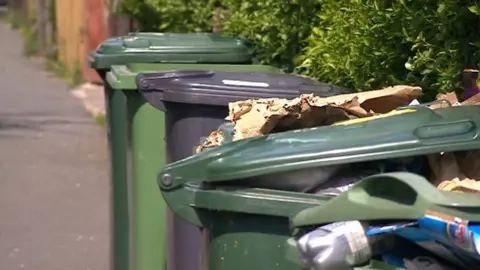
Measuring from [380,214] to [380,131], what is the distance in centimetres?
34

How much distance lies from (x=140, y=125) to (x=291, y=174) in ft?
6.10

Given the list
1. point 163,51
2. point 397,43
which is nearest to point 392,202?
point 397,43

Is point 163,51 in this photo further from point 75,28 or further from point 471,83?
point 75,28

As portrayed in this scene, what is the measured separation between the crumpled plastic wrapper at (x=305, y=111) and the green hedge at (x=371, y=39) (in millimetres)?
274

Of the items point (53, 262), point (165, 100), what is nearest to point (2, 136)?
point (53, 262)

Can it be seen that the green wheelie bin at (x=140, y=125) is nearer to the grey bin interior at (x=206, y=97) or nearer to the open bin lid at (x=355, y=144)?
the grey bin interior at (x=206, y=97)

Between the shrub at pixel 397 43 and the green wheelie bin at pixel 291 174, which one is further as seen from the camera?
the shrub at pixel 397 43

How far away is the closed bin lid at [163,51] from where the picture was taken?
4.81 m

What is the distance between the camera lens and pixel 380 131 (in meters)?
2.41

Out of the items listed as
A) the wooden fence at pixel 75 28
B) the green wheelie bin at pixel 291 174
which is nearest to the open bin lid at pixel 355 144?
the green wheelie bin at pixel 291 174

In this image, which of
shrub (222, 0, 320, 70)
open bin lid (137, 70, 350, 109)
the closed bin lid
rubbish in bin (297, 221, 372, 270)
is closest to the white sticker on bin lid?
open bin lid (137, 70, 350, 109)

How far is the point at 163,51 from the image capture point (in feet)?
15.8

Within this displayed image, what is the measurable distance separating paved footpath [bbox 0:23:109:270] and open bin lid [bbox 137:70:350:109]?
264 cm

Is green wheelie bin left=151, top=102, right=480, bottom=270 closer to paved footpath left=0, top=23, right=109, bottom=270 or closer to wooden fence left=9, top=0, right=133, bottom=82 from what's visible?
paved footpath left=0, top=23, right=109, bottom=270
